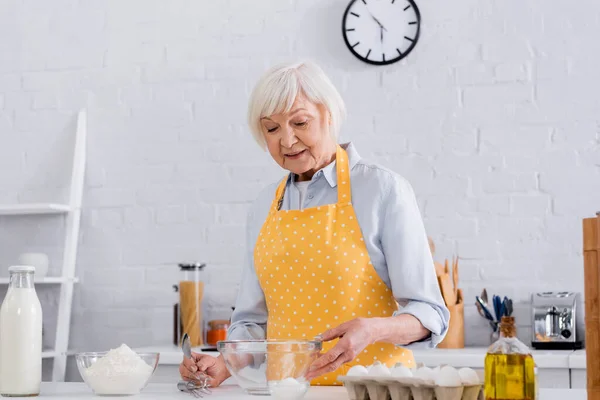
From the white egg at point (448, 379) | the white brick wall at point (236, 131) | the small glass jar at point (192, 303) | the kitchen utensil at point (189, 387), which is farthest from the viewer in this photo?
the small glass jar at point (192, 303)

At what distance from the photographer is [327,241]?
7.20 ft

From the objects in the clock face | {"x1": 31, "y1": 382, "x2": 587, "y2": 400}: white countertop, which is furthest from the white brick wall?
{"x1": 31, "y1": 382, "x2": 587, "y2": 400}: white countertop

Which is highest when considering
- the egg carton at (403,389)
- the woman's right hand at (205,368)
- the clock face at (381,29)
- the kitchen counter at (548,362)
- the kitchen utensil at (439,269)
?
the clock face at (381,29)

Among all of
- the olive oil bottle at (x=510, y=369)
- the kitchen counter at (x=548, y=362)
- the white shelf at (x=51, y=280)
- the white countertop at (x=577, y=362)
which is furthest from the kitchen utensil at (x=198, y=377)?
the white shelf at (x=51, y=280)

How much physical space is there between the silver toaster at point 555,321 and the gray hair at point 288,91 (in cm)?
151

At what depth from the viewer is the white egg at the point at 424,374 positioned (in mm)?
1447

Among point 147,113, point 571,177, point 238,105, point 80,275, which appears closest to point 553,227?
point 571,177

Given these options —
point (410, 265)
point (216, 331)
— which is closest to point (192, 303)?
point (216, 331)

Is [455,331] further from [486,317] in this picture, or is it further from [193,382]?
[193,382]

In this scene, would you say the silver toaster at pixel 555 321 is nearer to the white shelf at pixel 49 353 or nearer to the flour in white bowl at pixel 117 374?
the flour in white bowl at pixel 117 374

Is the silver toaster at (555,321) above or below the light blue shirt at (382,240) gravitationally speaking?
below

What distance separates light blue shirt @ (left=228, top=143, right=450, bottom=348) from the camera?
2059 millimetres

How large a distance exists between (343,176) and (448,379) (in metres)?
0.90

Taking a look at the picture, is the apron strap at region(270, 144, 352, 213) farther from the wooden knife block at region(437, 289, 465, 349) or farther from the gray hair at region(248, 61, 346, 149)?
the wooden knife block at region(437, 289, 465, 349)
